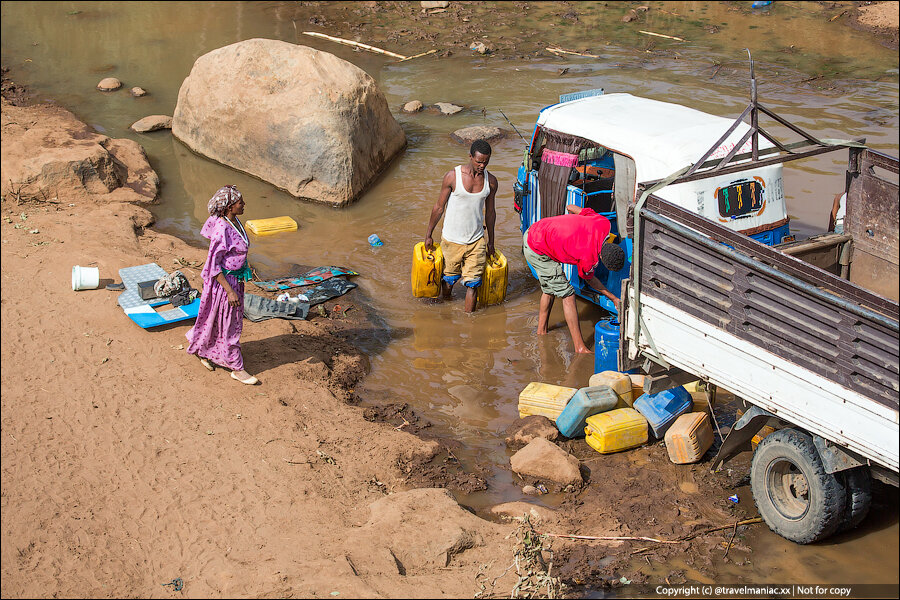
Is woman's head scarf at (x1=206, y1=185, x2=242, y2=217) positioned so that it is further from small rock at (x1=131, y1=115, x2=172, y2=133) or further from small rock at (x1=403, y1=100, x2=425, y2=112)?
small rock at (x1=403, y1=100, x2=425, y2=112)

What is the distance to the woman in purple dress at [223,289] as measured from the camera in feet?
20.7

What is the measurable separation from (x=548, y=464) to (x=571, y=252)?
1957 mm

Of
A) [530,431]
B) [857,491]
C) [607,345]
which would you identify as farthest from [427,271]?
[857,491]

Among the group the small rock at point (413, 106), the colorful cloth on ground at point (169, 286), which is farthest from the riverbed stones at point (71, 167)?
the small rock at point (413, 106)

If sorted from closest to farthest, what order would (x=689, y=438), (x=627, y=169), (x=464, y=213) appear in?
1. (x=689, y=438)
2. (x=627, y=169)
3. (x=464, y=213)

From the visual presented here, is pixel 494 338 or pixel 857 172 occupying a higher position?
pixel 857 172

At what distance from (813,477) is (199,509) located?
402cm

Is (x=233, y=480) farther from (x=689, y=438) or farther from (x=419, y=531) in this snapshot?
(x=689, y=438)

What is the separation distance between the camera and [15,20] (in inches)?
782

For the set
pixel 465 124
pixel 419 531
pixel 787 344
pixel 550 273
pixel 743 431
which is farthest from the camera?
pixel 465 124

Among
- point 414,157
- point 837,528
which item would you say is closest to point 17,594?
point 837,528

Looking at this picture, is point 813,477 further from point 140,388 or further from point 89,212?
point 89,212

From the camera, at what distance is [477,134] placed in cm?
1282

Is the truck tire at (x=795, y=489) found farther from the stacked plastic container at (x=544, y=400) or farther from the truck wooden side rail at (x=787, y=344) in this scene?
the stacked plastic container at (x=544, y=400)
